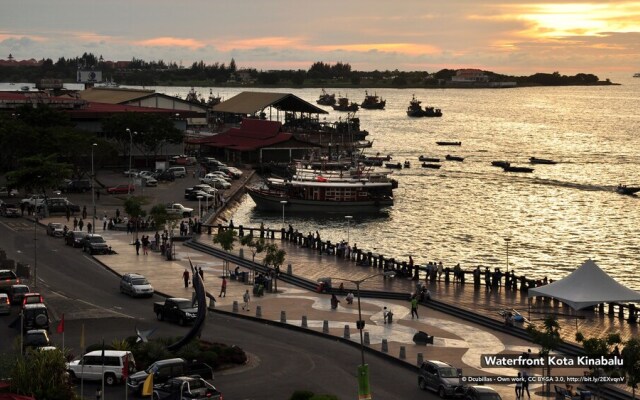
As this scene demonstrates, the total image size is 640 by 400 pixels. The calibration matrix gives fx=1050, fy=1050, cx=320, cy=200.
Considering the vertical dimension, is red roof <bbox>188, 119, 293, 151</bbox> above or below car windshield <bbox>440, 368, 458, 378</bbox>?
above

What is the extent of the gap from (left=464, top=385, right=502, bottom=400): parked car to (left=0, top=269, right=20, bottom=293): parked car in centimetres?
2714

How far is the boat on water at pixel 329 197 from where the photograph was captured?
102188 millimetres

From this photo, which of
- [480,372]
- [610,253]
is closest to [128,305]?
[480,372]

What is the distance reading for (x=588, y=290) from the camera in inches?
1802

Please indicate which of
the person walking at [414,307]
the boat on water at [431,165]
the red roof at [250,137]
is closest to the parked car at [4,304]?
the person walking at [414,307]

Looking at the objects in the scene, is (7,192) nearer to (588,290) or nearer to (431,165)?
(588,290)

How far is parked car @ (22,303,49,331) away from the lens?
46031mm

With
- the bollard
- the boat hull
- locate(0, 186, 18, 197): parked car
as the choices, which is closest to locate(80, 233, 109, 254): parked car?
locate(0, 186, 18, 197): parked car

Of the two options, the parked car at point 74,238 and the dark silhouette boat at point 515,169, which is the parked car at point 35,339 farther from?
the dark silhouette boat at point 515,169

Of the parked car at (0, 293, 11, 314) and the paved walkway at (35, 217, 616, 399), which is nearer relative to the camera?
the paved walkway at (35, 217, 616, 399)

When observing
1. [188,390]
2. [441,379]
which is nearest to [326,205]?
[441,379]

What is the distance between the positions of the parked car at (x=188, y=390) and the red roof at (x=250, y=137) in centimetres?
10051

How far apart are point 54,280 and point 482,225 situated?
156 feet

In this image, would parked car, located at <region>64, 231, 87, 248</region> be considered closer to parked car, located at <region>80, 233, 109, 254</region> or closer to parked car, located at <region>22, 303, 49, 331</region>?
parked car, located at <region>80, 233, 109, 254</region>
